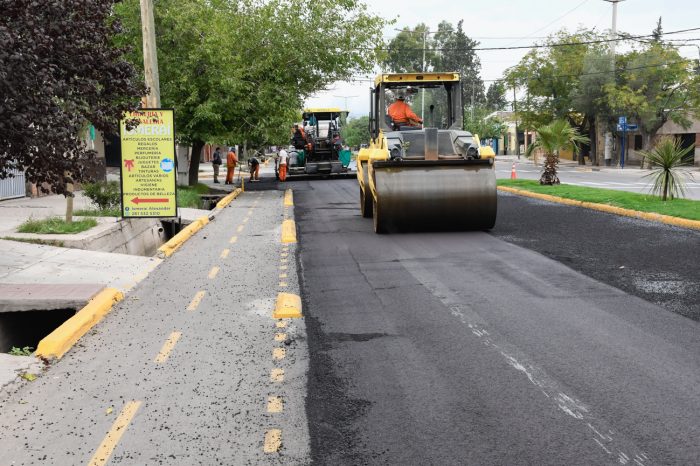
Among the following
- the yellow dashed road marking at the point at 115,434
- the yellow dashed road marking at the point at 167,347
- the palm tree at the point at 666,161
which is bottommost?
the yellow dashed road marking at the point at 115,434

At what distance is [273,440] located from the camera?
4980mm

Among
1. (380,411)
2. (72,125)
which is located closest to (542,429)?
(380,411)

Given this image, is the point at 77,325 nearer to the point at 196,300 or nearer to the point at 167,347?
the point at 167,347

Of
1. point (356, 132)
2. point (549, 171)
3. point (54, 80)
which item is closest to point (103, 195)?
point (54, 80)

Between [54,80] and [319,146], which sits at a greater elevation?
[54,80]

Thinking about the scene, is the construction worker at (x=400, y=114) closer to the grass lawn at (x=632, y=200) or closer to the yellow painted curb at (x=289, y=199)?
the grass lawn at (x=632, y=200)

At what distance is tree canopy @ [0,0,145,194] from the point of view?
828 centimetres

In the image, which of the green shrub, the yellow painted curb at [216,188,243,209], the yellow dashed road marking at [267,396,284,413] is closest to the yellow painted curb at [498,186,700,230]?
the yellow painted curb at [216,188,243,209]

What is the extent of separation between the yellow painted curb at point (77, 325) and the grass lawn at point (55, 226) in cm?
518

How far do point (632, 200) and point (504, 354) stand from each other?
46.5ft

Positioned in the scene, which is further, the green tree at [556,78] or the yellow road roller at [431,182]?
the green tree at [556,78]

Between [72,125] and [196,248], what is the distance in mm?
5016

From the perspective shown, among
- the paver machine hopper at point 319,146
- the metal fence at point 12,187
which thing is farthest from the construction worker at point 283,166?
the metal fence at point 12,187

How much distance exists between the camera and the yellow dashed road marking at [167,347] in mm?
6910
